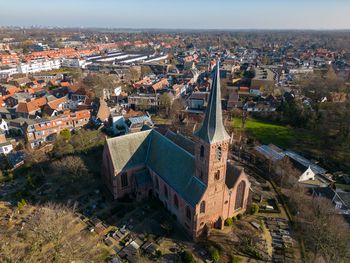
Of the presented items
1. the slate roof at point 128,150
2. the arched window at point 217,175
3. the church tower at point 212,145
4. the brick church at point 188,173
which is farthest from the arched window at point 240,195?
the slate roof at point 128,150

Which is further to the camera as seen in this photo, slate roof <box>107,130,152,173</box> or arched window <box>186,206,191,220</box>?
slate roof <box>107,130,152,173</box>

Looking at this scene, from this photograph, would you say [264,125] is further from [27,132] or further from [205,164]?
[27,132]

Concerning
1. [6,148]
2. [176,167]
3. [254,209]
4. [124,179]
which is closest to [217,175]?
[176,167]

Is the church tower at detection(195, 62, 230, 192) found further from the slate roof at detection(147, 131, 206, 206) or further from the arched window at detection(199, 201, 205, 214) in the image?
the arched window at detection(199, 201, 205, 214)

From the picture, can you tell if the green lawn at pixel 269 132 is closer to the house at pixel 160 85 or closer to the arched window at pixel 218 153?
the house at pixel 160 85

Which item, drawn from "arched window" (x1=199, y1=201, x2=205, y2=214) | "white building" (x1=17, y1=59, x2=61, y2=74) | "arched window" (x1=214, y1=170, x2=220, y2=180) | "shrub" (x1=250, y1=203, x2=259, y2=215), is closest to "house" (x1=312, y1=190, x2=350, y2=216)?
"shrub" (x1=250, y1=203, x2=259, y2=215)

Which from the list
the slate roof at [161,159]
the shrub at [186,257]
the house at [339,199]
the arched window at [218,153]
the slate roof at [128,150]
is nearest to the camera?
the arched window at [218,153]

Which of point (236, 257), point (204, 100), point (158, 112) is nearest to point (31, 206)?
point (236, 257)
